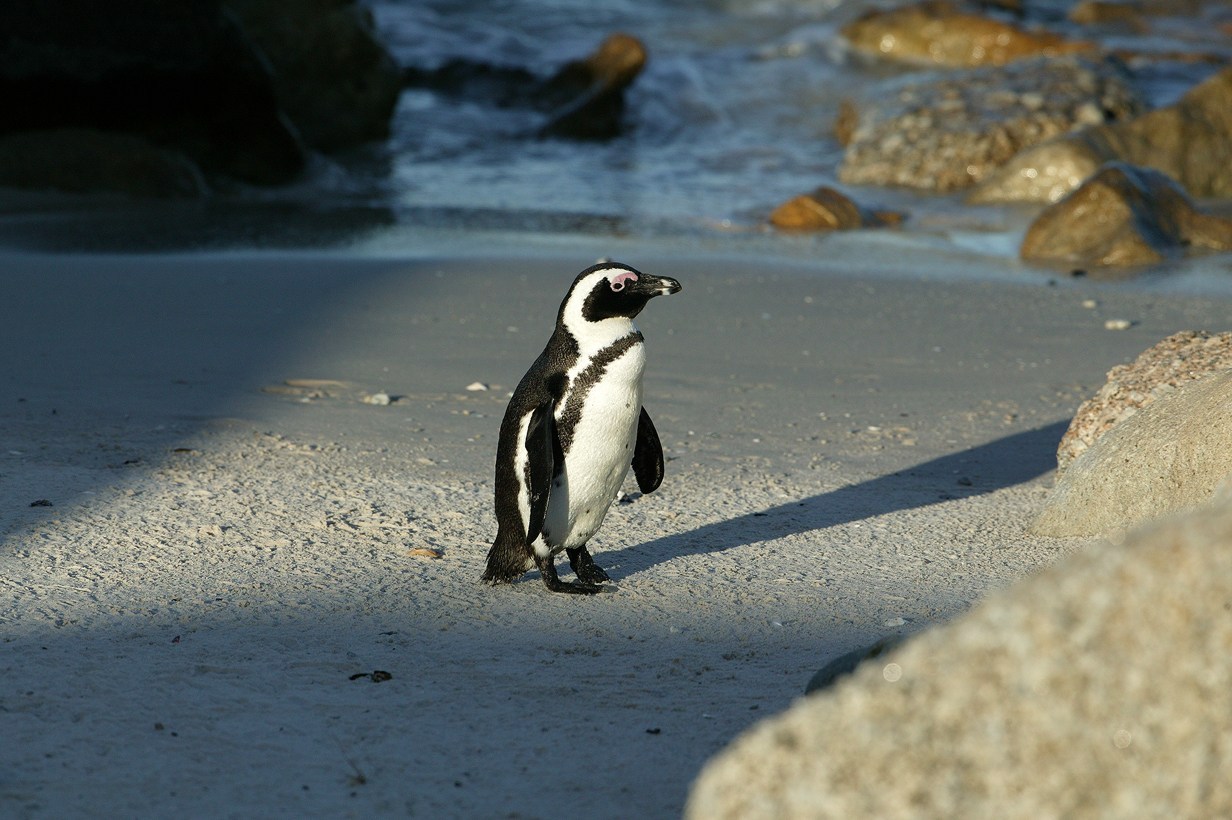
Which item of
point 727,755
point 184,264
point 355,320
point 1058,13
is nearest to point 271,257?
Result: point 184,264

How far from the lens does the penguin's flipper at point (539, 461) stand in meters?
3.43

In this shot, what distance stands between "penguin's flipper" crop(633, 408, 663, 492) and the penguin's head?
38 cm

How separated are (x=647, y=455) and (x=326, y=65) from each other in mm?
11846

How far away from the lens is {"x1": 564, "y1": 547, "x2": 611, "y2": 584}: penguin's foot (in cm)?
360

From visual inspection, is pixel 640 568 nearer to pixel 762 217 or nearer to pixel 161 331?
pixel 161 331

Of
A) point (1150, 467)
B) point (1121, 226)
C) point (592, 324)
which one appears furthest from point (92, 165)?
point (1150, 467)

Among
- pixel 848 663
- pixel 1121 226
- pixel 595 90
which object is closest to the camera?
pixel 848 663

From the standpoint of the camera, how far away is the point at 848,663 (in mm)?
2535

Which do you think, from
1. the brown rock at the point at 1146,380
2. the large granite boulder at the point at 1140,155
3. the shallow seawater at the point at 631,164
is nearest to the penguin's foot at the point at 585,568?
the brown rock at the point at 1146,380

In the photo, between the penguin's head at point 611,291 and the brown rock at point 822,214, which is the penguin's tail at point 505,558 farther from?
the brown rock at point 822,214

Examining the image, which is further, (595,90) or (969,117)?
(595,90)

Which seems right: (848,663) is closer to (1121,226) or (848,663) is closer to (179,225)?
(1121,226)

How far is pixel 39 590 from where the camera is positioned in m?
3.28

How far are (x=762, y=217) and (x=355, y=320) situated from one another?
4.97 m
